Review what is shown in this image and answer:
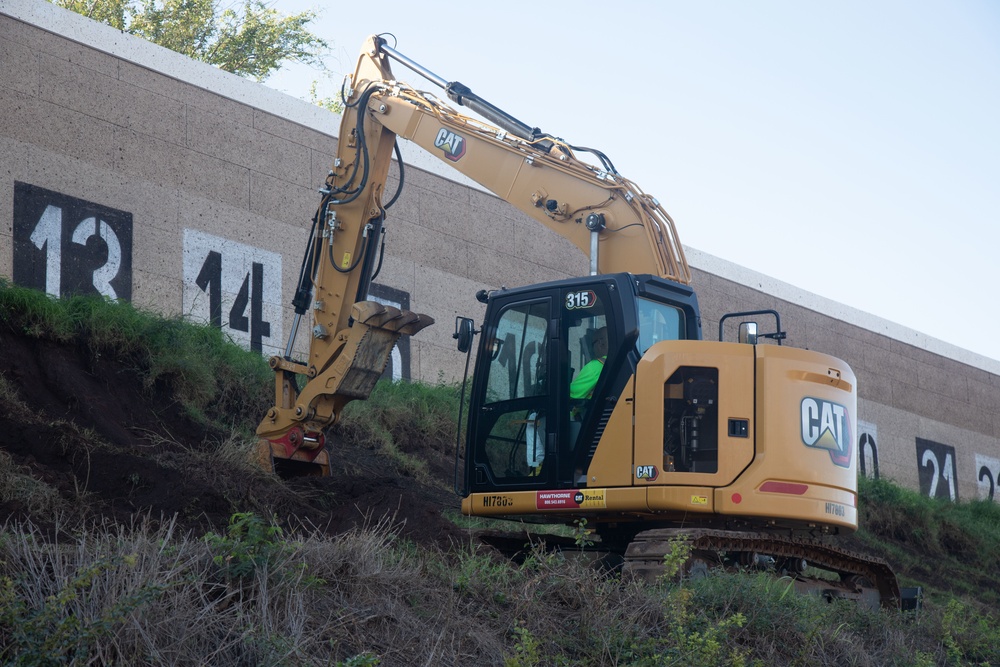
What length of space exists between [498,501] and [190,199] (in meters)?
6.96

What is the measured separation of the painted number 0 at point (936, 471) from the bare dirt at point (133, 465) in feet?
52.8

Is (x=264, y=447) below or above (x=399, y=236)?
below

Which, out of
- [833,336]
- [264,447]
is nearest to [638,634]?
[264,447]

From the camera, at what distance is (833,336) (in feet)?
79.5

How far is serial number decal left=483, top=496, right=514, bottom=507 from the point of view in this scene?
9.54 m

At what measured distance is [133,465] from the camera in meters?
9.95

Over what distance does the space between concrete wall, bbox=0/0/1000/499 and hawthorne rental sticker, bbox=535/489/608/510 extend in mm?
6571

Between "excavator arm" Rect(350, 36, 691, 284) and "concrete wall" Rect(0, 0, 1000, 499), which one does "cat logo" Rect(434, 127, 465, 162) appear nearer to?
"excavator arm" Rect(350, 36, 691, 284)

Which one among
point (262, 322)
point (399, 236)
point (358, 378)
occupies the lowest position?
point (358, 378)

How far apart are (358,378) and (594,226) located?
259 centimetres

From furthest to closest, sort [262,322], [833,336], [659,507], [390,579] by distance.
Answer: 1. [833,336]
2. [262,322]
3. [659,507]
4. [390,579]

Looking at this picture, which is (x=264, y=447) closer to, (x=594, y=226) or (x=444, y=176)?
(x=594, y=226)

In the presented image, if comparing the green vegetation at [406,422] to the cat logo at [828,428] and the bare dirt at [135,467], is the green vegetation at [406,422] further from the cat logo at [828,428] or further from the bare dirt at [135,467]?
the cat logo at [828,428]

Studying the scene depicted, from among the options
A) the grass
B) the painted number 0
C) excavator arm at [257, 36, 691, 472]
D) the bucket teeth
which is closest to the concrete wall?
excavator arm at [257, 36, 691, 472]
